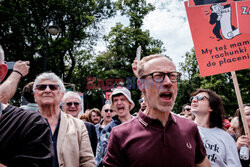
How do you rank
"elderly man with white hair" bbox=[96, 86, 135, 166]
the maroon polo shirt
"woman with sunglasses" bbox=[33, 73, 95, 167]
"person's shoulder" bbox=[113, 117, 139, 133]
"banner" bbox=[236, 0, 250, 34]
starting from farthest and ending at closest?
"banner" bbox=[236, 0, 250, 34] < "elderly man with white hair" bbox=[96, 86, 135, 166] < "woman with sunglasses" bbox=[33, 73, 95, 167] < "person's shoulder" bbox=[113, 117, 139, 133] < the maroon polo shirt

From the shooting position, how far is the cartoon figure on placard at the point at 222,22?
12.4ft

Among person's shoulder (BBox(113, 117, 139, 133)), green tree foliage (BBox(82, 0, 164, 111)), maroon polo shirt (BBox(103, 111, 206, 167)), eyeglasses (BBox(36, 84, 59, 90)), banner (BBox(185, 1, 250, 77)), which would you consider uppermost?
green tree foliage (BBox(82, 0, 164, 111))

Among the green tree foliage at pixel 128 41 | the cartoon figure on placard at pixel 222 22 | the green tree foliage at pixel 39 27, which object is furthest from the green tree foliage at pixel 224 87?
the cartoon figure on placard at pixel 222 22

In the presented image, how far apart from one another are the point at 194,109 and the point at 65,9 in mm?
16343

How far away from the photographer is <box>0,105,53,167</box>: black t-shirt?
1309 millimetres

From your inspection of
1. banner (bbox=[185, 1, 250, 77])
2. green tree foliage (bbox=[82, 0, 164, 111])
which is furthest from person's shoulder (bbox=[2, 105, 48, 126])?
green tree foliage (bbox=[82, 0, 164, 111])

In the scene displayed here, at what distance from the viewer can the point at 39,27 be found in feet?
55.1

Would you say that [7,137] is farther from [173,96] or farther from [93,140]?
[93,140]

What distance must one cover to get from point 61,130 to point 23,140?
1.14 m

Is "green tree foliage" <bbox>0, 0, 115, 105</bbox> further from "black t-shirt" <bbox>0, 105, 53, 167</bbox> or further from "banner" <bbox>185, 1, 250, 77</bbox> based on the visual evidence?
"black t-shirt" <bbox>0, 105, 53, 167</bbox>

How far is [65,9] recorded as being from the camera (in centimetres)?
1755

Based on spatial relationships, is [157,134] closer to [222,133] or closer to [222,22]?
[222,133]

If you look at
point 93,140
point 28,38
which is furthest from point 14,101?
point 93,140

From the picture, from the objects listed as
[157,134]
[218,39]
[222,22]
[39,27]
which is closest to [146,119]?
[157,134]
